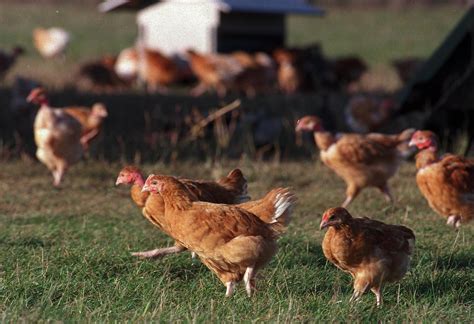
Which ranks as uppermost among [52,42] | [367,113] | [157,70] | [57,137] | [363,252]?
[363,252]

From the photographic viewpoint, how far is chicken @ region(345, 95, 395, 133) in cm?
1139

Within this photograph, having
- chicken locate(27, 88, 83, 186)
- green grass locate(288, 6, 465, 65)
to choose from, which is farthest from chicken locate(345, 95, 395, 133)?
green grass locate(288, 6, 465, 65)

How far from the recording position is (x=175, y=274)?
5.80 meters

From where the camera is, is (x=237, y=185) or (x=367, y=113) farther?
(x=367, y=113)

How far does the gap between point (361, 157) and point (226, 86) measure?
653 cm

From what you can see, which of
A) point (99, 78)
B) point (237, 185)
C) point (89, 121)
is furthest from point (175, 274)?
point (99, 78)

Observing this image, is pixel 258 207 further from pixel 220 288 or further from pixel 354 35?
pixel 354 35

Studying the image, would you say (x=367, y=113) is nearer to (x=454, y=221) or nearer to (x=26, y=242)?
(x=454, y=221)

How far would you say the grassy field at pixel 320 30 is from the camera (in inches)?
1081

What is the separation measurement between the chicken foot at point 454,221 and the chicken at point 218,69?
280 inches

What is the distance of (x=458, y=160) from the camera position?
23.6 ft

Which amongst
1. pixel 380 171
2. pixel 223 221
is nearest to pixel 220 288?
pixel 223 221

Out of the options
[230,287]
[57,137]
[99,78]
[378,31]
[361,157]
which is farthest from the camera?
[378,31]

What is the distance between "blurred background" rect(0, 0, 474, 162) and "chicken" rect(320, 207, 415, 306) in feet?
15.2
